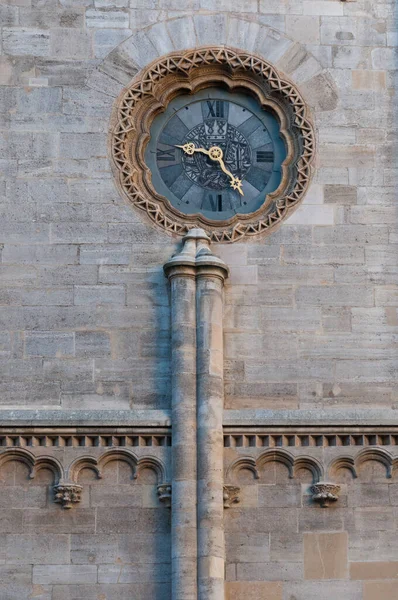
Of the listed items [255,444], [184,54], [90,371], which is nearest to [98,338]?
[90,371]

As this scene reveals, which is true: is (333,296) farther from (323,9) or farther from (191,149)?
(323,9)

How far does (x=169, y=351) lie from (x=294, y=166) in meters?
3.00

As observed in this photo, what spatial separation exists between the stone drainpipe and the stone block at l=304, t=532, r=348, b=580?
3.41 ft

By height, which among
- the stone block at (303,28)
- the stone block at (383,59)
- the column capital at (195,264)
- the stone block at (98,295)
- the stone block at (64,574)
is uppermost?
the stone block at (303,28)

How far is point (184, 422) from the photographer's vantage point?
19.6m

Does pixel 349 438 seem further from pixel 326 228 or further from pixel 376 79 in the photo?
pixel 376 79

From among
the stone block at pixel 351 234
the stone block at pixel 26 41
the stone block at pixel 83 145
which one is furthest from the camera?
the stone block at pixel 26 41

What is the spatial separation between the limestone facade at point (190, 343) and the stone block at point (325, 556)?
16 millimetres

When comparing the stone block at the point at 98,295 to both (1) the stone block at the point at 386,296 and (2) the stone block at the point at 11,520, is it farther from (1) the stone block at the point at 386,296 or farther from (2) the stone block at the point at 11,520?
(1) the stone block at the point at 386,296

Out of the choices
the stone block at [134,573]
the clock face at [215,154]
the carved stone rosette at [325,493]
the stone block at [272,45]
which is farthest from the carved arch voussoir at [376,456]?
the stone block at [272,45]

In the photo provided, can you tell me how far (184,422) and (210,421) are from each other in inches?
12.0

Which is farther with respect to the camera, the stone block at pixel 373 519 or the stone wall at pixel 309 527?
the stone block at pixel 373 519

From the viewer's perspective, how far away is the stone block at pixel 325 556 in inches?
766

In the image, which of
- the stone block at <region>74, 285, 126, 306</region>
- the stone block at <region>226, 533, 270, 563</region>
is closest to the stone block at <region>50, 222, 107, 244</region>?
the stone block at <region>74, 285, 126, 306</region>
